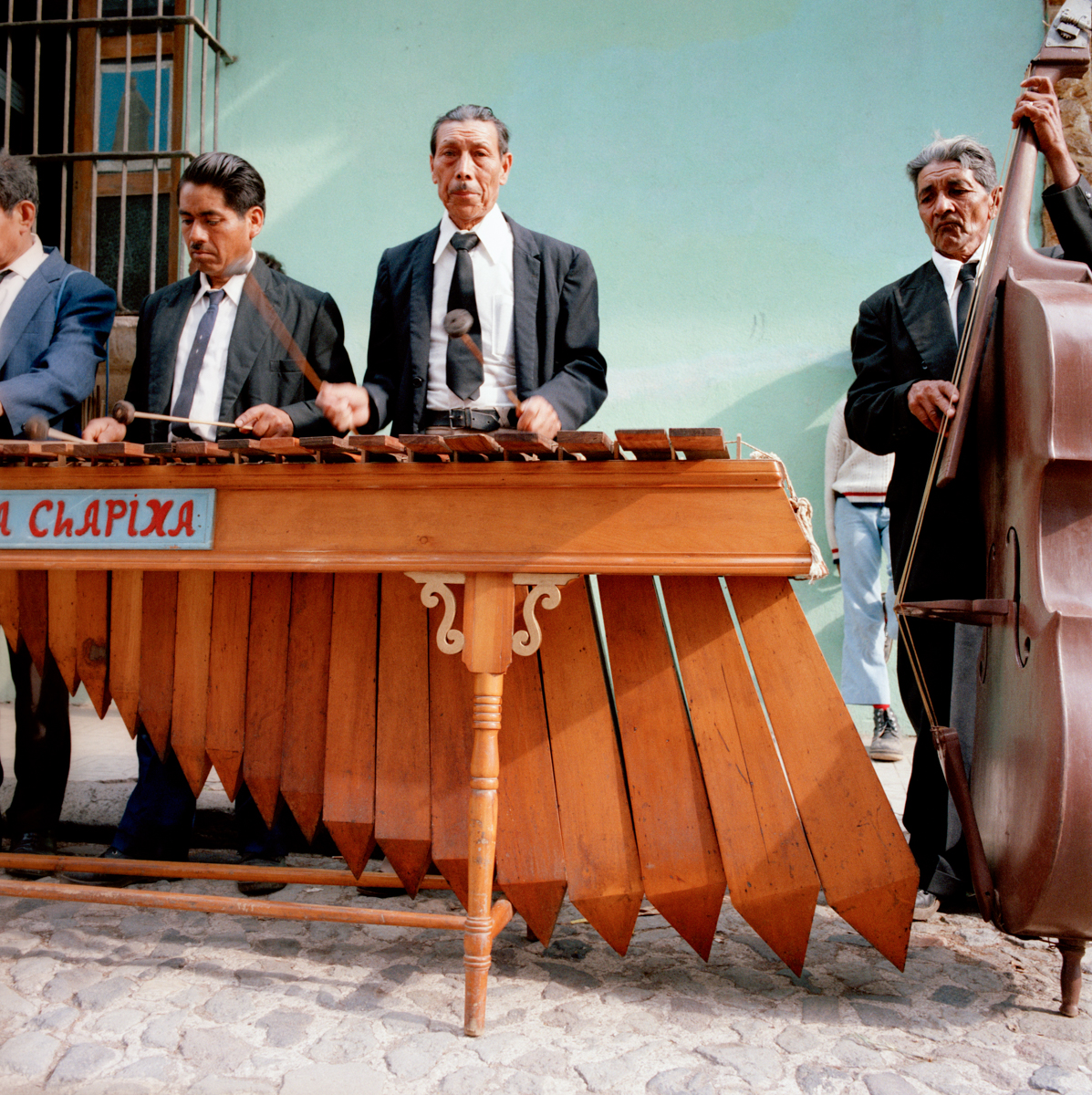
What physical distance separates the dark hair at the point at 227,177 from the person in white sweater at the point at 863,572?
2.49 m

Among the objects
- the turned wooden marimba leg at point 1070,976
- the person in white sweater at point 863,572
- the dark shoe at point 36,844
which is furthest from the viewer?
the person in white sweater at point 863,572

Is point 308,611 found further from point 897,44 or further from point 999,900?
point 897,44

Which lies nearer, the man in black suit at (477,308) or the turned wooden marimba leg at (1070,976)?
the turned wooden marimba leg at (1070,976)

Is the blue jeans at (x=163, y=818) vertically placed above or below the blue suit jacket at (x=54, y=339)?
below

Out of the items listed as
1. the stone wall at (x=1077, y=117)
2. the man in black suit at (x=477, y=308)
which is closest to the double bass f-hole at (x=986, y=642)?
the man in black suit at (x=477, y=308)

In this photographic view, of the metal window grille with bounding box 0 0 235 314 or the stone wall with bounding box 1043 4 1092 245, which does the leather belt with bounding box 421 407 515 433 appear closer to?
the metal window grille with bounding box 0 0 235 314

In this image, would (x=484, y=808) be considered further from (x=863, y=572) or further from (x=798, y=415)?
(x=798, y=415)

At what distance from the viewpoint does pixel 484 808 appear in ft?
6.20

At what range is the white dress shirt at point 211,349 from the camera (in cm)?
280

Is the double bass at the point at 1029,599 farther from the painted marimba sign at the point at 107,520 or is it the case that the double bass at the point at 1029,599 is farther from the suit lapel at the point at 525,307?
the painted marimba sign at the point at 107,520

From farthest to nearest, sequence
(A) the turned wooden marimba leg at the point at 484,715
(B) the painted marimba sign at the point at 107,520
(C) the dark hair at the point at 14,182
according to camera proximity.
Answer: (C) the dark hair at the point at 14,182 < (B) the painted marimba sign at the point at 107,520 < (A) the turned wooden marimba leg at the point at 484,715

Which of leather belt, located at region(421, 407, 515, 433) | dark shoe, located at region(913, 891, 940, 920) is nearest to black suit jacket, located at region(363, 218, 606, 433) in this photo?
leather belt, located at region(421, 407, 515, 433)

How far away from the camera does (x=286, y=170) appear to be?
4840 mm

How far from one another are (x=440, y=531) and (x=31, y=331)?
1.76 metres
